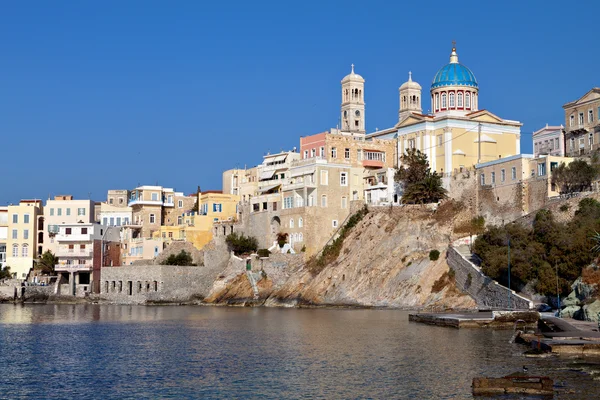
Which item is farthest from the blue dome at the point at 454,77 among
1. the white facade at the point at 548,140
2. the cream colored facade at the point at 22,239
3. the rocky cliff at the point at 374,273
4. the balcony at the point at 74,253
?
the cream colored facade at the point at 22,239

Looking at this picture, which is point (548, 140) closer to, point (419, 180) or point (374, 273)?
point (419, 180)

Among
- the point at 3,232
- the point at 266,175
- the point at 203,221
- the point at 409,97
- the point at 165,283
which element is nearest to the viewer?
the point at 165,283

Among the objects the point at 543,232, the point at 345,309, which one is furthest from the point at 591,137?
the point at 345,309

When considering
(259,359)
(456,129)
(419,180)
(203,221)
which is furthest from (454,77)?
(259,359)

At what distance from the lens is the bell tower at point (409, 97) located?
10400cm

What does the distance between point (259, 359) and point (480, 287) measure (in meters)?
25.4

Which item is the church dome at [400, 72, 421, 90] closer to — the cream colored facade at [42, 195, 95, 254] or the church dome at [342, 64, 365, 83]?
the church dome at [342, 64, 365, 83]

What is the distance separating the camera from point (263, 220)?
3302 inches

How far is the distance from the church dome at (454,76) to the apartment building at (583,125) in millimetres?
11414

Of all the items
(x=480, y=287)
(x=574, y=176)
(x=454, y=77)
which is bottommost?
(x=480, y=287)

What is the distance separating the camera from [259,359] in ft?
125

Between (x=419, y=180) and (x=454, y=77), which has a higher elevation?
(x=454, y=77)

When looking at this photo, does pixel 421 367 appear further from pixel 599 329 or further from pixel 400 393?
pixel 599 329

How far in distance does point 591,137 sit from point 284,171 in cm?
3092
